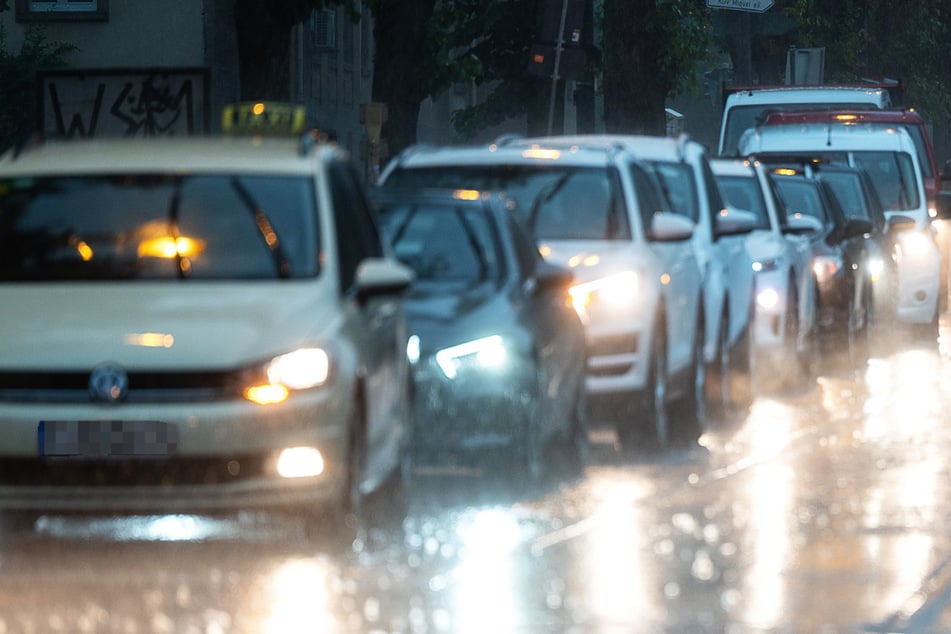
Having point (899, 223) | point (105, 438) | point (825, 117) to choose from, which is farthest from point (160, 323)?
point (825, 117)

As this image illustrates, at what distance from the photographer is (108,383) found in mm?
9492

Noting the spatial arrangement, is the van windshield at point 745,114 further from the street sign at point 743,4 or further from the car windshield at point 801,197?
the car windshield at point 801,197

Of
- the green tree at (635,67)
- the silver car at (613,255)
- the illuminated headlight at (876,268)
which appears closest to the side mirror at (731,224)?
the silver car at (613,255)

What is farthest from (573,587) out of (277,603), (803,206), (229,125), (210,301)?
(803,206)

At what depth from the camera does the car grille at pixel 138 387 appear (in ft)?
31.1

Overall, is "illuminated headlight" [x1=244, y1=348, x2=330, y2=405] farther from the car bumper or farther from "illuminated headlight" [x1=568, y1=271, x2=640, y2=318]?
"illuminated headlight" [x1=568, y1=271, x2=640, y2=318]

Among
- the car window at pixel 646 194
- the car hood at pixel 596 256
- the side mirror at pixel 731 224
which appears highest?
the car window at pixel 646 194

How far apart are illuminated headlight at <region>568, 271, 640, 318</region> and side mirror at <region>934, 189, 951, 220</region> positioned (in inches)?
588

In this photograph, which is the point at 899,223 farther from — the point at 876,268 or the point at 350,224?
the point at 350,224

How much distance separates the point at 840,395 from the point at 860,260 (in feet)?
18.0

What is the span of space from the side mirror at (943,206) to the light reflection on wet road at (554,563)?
615 inches

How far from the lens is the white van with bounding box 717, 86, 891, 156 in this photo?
36.1 m

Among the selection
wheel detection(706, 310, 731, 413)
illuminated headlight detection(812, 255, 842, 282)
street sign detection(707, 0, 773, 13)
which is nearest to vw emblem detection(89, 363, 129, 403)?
wheel detection(706, 310, 731, 413)

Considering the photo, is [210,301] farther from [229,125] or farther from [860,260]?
[860,260]
